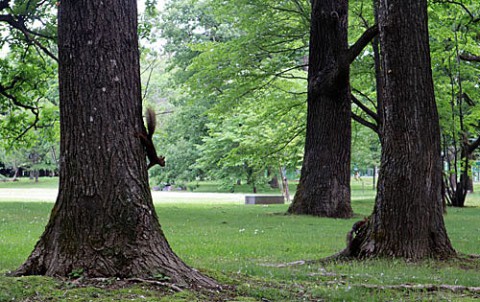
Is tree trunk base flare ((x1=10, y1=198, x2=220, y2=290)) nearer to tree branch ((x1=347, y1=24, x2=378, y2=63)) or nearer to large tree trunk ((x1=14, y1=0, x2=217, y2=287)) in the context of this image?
large tree trunk ((x1=14, y1=0, x2=217, y2=287))

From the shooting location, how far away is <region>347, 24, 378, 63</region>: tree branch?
574 inches

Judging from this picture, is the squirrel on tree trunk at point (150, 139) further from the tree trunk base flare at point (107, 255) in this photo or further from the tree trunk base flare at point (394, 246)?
the tree trunk base flare at point (394, 246)

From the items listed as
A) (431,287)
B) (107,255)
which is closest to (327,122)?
(431,287)

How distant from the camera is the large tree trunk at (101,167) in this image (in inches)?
224

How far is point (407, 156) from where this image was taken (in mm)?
8680

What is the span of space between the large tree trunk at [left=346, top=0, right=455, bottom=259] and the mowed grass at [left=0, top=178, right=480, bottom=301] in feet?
1.33

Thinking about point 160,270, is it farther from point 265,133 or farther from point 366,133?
point 366,133

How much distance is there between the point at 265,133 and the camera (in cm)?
2756

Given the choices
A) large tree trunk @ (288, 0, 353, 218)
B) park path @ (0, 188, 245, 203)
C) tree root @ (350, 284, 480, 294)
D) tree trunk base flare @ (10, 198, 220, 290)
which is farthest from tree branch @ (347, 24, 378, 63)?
park path @ (0, 188, 245, 203)

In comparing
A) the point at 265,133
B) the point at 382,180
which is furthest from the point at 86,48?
the point at 265,133

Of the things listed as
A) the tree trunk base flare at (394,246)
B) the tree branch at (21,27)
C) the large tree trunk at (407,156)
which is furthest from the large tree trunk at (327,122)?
the tree branch at (21,27)

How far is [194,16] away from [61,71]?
42434 millimetres

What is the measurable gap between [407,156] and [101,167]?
188 inches

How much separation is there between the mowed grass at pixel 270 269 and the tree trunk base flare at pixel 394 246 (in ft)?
0.76
